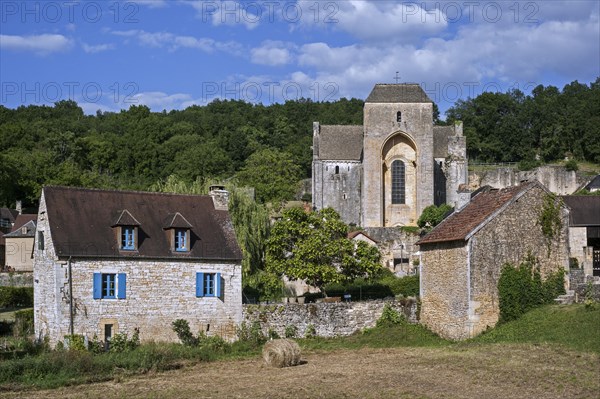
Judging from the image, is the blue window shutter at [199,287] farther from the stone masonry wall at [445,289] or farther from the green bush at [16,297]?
the green bush at [16,297]

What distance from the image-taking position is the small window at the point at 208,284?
3400 centimetres

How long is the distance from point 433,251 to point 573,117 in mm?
78213

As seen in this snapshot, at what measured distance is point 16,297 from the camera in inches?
1850

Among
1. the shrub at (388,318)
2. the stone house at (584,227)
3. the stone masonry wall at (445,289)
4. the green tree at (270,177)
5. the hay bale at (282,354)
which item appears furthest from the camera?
the green tree at (270,177)

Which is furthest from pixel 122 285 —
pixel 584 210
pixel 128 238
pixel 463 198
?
pixel 584 210

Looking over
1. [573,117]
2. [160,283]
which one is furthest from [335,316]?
[573,117]

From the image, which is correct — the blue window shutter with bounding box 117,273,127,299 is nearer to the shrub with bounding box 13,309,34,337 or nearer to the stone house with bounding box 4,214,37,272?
the shrub with bounding box 13,309,34,337

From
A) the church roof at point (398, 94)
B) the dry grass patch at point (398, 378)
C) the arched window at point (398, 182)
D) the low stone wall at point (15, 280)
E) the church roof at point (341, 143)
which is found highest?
the church roof at point (398, 94)

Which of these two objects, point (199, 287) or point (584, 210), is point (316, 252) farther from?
point (584, 210)

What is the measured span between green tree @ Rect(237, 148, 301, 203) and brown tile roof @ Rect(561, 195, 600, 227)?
33.5 meters

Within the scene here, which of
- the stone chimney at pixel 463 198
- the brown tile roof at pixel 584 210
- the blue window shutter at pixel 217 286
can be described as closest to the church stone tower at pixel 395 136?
the brown tile roof at pixel 584 210

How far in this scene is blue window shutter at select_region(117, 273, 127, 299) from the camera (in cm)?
3262

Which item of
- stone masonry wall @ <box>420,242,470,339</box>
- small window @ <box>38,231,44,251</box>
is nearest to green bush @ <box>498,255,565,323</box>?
stone masonry wall @ <box>420,242,470,339</box>

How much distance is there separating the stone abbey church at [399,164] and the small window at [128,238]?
3449 cm
